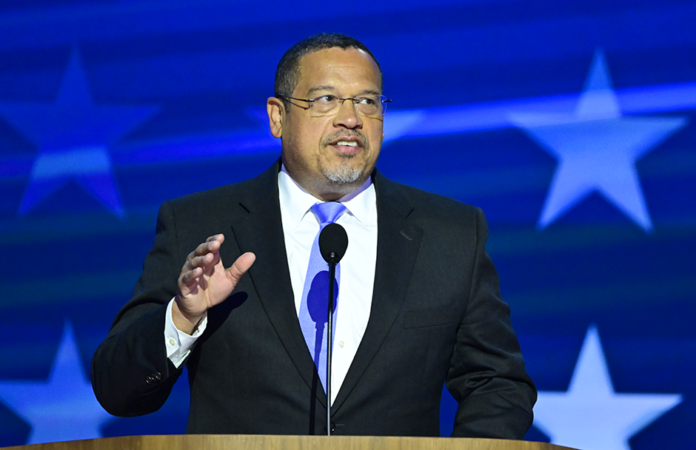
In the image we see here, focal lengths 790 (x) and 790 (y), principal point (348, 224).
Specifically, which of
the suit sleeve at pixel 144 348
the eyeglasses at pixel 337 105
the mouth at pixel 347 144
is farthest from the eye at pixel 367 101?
the suit sleeve at pixel 144 348

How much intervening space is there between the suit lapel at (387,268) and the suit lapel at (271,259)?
118mm

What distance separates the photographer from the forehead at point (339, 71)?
6.84ft

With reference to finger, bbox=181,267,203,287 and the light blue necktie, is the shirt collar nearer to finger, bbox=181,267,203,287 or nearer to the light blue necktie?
the light blue necktie

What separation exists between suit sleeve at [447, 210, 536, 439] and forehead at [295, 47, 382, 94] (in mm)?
529

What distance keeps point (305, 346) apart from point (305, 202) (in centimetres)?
44

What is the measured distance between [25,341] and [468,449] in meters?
2.37

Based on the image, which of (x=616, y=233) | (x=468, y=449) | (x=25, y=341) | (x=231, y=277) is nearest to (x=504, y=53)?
(x=616, y=233)

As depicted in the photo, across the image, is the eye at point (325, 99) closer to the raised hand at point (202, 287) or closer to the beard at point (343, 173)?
the beard at point (343, 173)

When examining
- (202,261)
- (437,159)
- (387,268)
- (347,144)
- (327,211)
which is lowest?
(202,261)

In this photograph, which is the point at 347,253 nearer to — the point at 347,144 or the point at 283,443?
the point at 347,144

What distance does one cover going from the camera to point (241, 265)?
1536mm

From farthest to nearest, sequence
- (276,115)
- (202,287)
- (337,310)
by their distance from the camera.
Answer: (276,115), (337,310), (202,287)

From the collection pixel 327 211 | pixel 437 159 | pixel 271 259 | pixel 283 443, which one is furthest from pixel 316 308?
pixel 437 159

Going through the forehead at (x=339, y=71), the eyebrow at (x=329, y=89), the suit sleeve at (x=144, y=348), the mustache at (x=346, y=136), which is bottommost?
the suit sleeve at (x=144, y=348)
